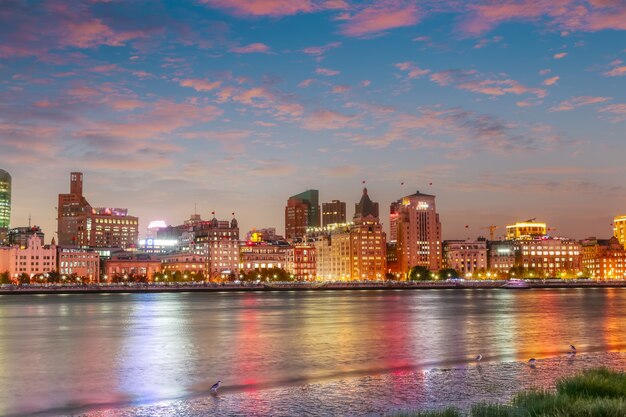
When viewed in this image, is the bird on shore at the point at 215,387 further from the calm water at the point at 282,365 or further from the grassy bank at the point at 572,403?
the grassy bank at the point at 572,403

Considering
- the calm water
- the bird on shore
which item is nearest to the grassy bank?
the calm water

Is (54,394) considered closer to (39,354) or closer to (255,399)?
(255,399)

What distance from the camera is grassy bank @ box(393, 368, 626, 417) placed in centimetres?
1931

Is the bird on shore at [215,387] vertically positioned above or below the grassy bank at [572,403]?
below

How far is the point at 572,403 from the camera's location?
818 inches

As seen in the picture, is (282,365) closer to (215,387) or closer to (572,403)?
(215,387)

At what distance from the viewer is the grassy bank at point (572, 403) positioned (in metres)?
19.3

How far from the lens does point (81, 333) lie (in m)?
63.1

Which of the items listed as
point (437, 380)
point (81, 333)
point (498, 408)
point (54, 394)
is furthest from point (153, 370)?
point (81, 333)

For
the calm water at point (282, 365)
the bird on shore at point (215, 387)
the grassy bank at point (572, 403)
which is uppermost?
the grassy bank at point (572, 403)

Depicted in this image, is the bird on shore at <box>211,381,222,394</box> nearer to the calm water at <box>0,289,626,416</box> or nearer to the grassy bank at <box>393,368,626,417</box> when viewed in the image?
the calm water at <box>0,289,626,416</box>

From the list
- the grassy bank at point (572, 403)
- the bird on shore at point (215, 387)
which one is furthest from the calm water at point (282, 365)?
the grassy bank at point (572, 403)

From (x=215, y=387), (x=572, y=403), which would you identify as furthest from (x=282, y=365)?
(x=572, y=403)

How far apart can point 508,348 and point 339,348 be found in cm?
1079
